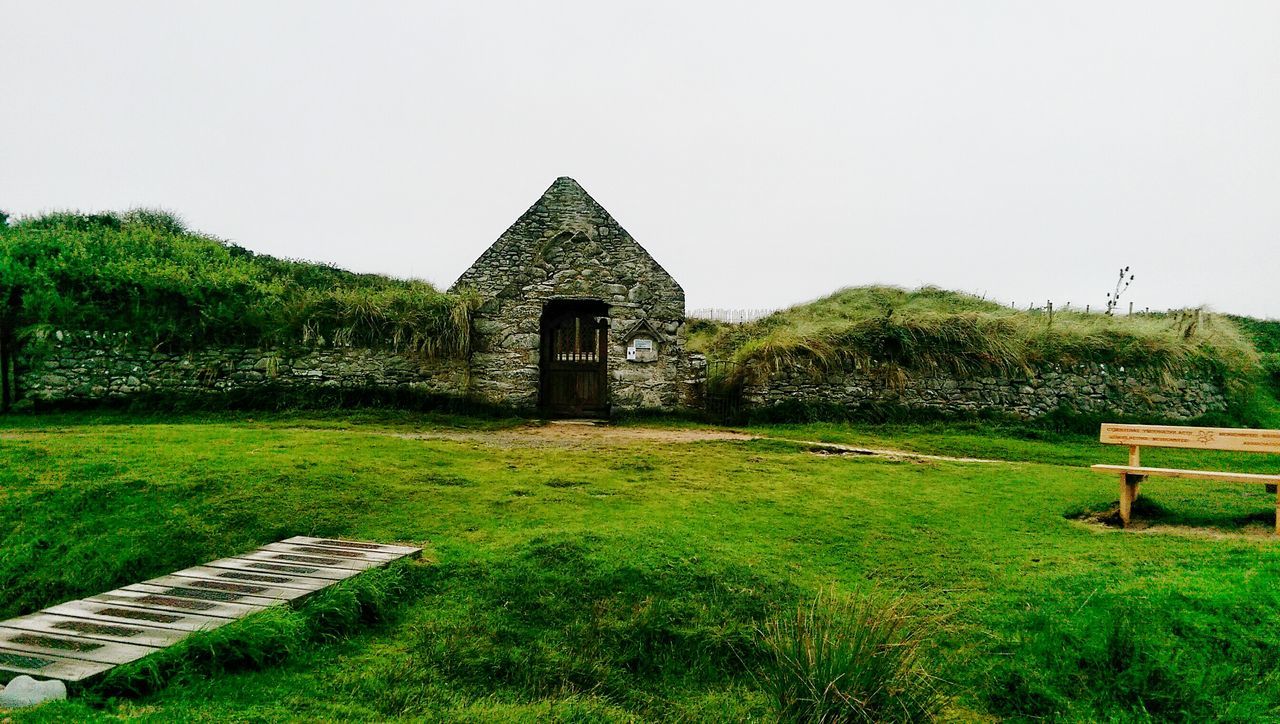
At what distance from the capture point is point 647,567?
17.4 feet

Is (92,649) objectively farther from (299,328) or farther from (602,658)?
(299,328)

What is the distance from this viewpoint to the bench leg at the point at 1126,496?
6.98 meters

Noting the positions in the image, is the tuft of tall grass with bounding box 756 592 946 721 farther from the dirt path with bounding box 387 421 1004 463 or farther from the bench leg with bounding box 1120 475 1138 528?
the dirt path with bounding box 387 421 1004 463

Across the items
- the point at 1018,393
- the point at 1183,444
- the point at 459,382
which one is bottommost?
the point at 1183,444

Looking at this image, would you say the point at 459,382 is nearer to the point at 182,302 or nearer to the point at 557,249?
the point at 557,249

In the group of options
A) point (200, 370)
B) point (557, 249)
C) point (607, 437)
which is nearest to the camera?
point (607, 437)

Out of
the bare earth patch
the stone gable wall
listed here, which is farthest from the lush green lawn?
the stone gable wall

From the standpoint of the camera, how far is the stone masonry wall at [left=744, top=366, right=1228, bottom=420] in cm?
1495

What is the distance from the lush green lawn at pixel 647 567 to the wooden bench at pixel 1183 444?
1.45 ft

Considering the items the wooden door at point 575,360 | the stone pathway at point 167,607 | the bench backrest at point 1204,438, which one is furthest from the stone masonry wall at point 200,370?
the bench backrest at point 1204,438

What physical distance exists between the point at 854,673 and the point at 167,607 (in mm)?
3904

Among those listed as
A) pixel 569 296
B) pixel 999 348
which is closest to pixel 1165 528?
pixel 999 348

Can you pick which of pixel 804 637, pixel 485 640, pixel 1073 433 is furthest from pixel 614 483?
pixel 1073 433

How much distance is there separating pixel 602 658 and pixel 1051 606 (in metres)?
3.04
